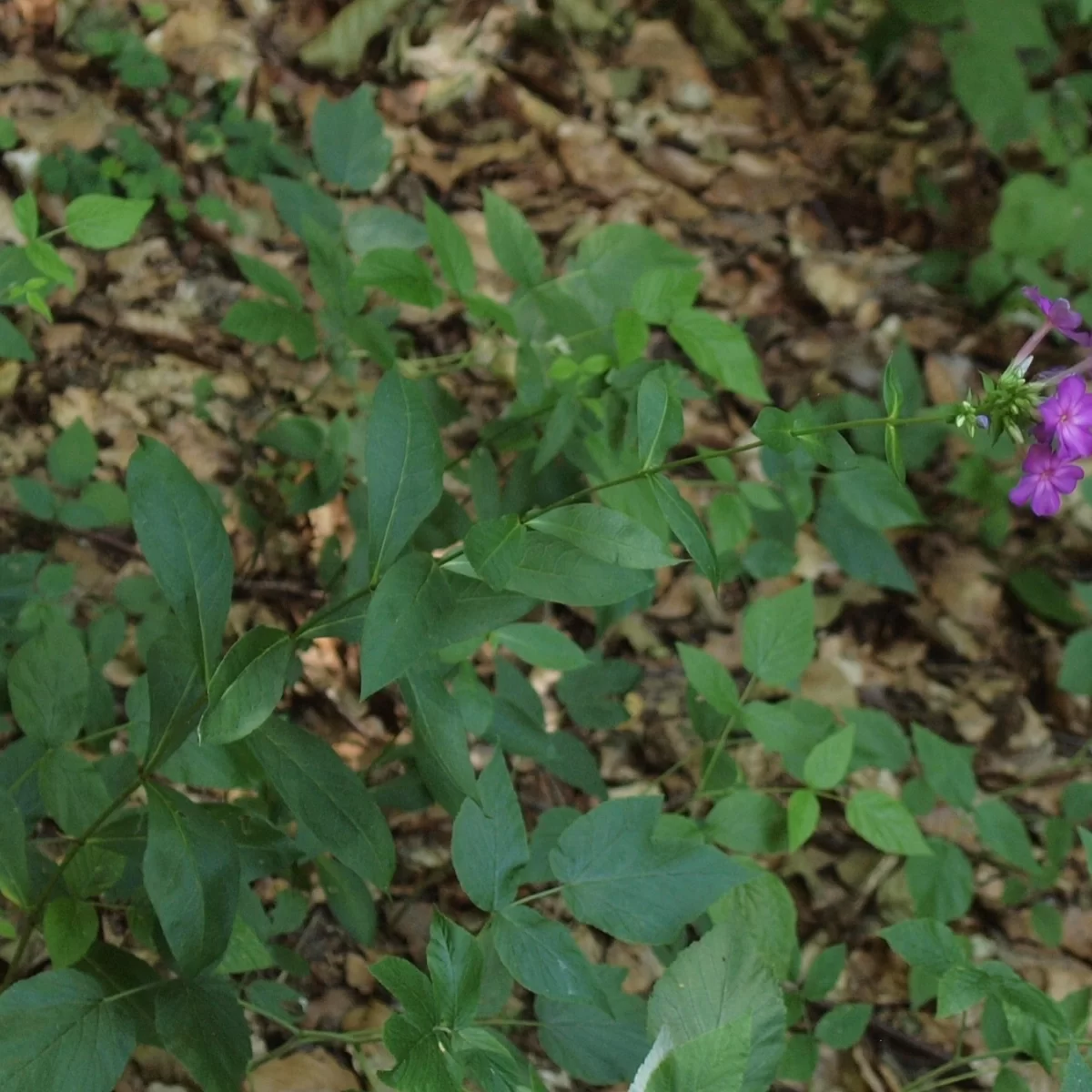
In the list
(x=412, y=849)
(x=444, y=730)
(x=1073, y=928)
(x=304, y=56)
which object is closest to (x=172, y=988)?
(x=444, y=730)

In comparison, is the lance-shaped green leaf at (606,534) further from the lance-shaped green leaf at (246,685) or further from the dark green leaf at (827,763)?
the dark green leaf at (827,763)

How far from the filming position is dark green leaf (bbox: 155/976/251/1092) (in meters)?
1.24

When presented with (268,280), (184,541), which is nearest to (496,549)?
(184,541)

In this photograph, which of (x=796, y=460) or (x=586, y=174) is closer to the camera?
(x=796, y=460)

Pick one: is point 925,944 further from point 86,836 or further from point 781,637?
point 86,836

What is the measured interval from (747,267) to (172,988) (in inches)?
112

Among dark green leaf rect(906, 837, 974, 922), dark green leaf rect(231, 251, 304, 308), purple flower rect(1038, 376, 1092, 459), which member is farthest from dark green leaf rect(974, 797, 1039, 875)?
dark green leaf rect(231, 251, 304, 308)

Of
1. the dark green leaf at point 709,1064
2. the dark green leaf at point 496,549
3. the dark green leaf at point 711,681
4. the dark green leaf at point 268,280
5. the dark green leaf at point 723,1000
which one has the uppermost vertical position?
the dark green leaf at point 496,549

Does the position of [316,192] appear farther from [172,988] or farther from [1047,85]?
[1047,85]

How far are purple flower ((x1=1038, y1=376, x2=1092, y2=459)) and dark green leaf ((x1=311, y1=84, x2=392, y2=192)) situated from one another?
1.49 meters

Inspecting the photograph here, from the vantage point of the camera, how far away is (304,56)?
10.4 feet

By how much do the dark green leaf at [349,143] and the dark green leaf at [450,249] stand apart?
0.47 meters

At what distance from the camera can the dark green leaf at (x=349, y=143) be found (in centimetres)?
218

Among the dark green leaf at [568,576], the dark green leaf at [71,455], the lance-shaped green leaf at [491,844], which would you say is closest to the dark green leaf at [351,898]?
the lance-shaped green leaf at [491,844]
